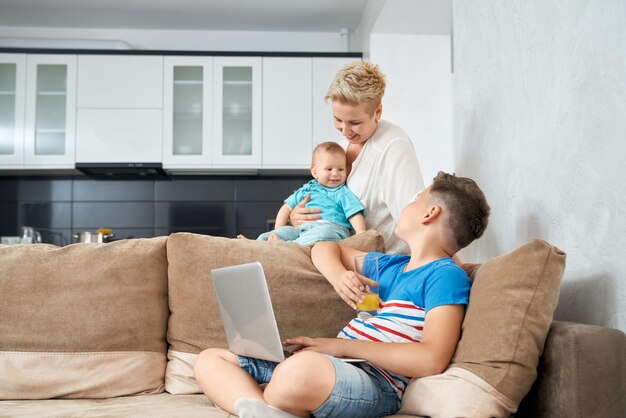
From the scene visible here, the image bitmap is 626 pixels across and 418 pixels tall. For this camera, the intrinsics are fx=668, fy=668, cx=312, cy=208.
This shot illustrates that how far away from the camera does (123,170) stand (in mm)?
4859

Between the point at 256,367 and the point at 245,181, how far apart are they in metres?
3.58

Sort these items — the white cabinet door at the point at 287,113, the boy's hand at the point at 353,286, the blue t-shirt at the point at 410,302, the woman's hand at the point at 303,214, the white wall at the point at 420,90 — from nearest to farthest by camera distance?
the blue t-shirt at the point at 410,302
the boy's hand at the point at 353,286
the woman's hand at the point at 303,214
the white wall at the point at 420,90
the white cabinet door at the point at 287,113

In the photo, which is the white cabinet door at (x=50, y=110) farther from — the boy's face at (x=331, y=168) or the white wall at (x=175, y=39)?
the boy's face at (x=331, y=168)

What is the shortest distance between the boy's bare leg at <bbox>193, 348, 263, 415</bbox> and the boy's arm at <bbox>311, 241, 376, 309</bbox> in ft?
1.02

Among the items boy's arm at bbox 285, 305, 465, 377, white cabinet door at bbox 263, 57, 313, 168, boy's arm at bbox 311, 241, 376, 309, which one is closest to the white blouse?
boy's arm at bbox 311, 241, 376, 309

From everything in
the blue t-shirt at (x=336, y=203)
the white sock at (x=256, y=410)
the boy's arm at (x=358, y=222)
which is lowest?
the white sock at (x=256, y=410)

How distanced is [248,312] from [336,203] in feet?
2.94

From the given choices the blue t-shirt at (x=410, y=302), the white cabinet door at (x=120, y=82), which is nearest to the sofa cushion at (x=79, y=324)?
the blue t-shirt at (x=410, y=302)

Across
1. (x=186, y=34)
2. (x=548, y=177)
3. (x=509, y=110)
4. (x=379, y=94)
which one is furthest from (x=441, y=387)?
(x=186, y=34)

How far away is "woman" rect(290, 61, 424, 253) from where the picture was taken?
7.28ft

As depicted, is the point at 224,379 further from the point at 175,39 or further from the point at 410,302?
the point at 175,39

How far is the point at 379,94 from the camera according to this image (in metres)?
2.24

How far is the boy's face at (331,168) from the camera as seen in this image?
236cm

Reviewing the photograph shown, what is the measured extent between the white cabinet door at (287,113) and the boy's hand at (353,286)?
3246 millimetres
